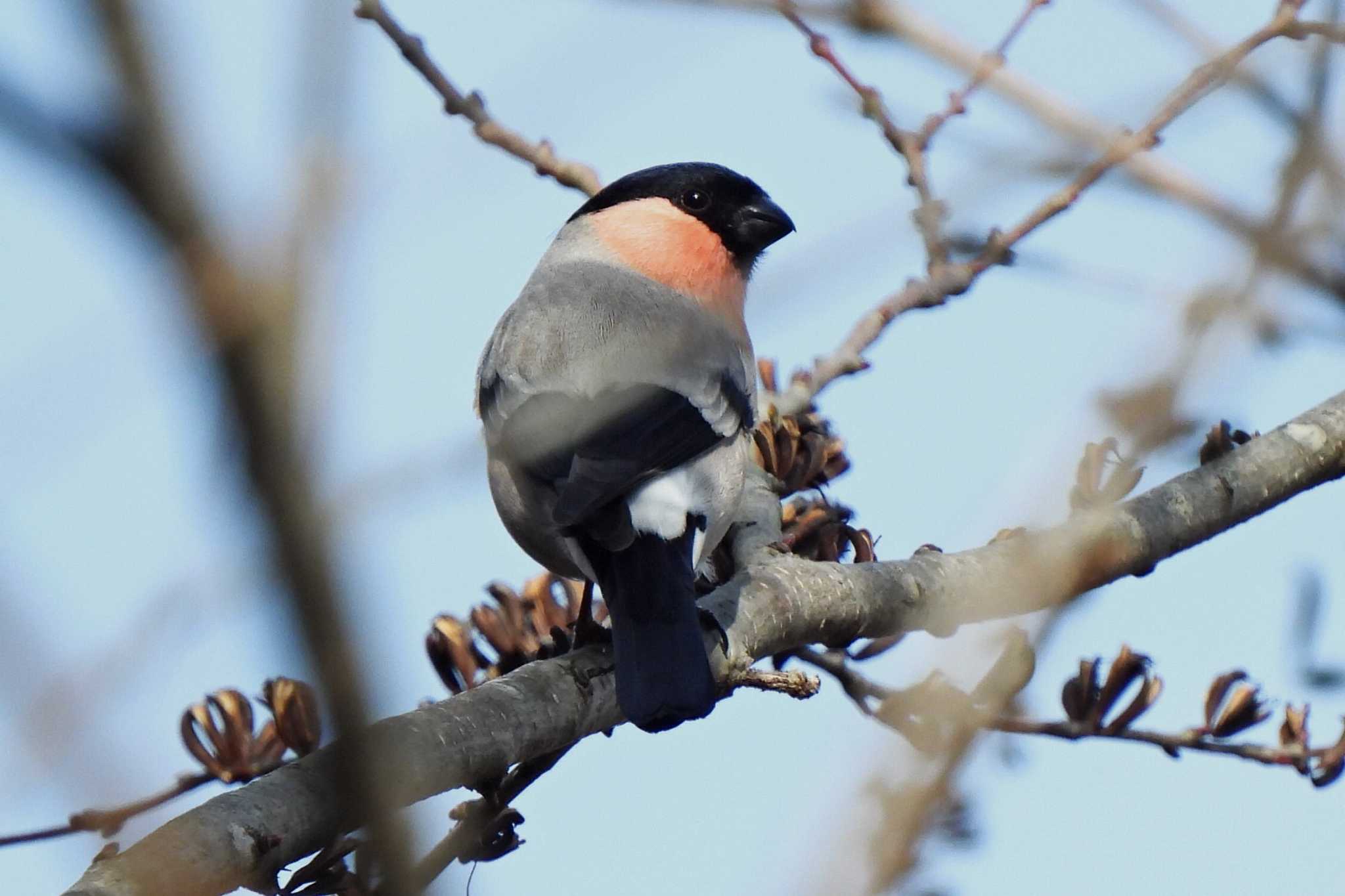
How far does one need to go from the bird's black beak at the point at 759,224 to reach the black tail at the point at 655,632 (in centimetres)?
184

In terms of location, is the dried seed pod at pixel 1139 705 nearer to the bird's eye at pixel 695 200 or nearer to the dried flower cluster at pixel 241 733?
the dried flower cluster at pixel 241 733

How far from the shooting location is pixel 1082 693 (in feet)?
8.71

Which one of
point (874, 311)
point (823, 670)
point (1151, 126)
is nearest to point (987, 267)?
point (874, 311)

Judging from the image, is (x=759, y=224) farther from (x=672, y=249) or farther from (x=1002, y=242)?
(x=1002, y=242)

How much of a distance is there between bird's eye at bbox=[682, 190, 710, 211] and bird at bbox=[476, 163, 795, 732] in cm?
4

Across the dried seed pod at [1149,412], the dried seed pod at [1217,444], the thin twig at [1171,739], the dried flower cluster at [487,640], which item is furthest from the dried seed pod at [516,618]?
the dried seed pod at [1149,412]

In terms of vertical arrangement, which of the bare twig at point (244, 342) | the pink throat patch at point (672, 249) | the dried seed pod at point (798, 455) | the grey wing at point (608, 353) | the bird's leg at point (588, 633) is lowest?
the bare twig at point (244, 342)

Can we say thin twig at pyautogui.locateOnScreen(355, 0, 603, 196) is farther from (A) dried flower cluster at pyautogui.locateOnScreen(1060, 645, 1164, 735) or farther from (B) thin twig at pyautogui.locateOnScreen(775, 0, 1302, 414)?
(A) dried flower cluster at pyautogui.locateOnScreen(1060, 645, 1164, 735)

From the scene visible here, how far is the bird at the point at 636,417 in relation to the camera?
2.71 m

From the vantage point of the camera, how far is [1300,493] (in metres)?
2.96

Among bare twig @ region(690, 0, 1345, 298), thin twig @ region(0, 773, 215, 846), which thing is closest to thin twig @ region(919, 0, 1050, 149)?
bare twig @ region(690, 0, 1345, 298)

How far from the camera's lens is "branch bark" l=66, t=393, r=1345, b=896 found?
1.70 m

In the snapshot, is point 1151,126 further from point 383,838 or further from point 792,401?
point 383,838

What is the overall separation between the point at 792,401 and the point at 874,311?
0.33 m
